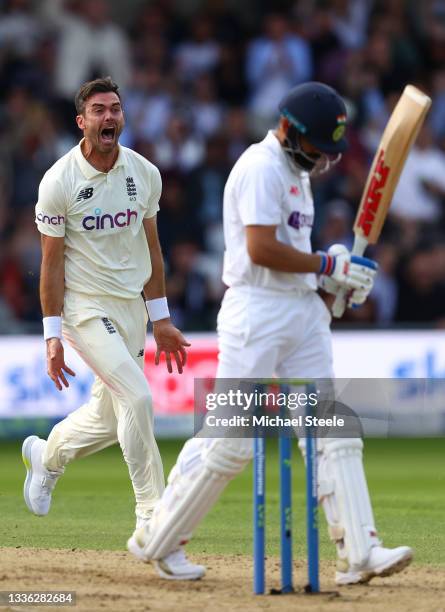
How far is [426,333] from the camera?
11523mm

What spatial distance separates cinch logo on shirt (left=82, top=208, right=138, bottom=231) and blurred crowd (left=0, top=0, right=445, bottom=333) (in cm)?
567

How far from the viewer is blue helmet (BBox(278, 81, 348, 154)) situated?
5051 millimetres

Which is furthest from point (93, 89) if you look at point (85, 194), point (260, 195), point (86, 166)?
point (260, 195)

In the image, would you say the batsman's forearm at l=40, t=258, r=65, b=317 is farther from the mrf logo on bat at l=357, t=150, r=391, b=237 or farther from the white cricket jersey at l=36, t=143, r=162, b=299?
the mrf logo on bat at l=357, t=150, r=391, b=237

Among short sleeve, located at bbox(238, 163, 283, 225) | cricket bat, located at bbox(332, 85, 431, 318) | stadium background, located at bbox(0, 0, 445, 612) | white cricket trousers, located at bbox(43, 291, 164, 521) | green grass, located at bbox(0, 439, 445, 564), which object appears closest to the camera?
short sleeve, located at bbox(238, 163, 283, 225)

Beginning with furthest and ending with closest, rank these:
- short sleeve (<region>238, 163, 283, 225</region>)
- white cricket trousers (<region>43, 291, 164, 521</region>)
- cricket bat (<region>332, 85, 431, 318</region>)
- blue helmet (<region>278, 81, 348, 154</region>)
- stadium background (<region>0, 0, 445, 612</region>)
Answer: stadium background (<region>0, 0, 445, 612</region>) → white cricket trousers (<region>43, 291, 164, 521</region>) → cricket bat (<region>332, 85, 431, 318</region>) → blue helmet (<region>278, 81, 348, 154</region>) → short sleeve (<region>238, 163, 283, 225</region>)

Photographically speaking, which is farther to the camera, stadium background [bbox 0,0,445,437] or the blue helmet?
stadium background [bbox 0,0,445,437]

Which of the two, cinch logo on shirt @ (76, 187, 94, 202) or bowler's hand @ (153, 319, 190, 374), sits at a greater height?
cinch logo on shirt @ (76, 187, 94, 202)

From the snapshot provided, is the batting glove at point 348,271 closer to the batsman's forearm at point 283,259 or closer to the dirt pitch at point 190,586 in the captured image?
the batsman's forearm at point 283,259

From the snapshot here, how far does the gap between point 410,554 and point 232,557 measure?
4.34 ft

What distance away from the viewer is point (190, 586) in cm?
516

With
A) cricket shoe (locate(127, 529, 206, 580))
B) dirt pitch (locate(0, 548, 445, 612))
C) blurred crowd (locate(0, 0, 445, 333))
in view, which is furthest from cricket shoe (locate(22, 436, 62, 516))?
blurred crowd (locate(0, 0, 445, 333))

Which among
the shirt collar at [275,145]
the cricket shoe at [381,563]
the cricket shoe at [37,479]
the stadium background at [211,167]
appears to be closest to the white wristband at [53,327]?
the cricket shoe at [37,479]

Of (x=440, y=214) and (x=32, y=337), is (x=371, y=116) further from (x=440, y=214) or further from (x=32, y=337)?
(x=32, y=337)
